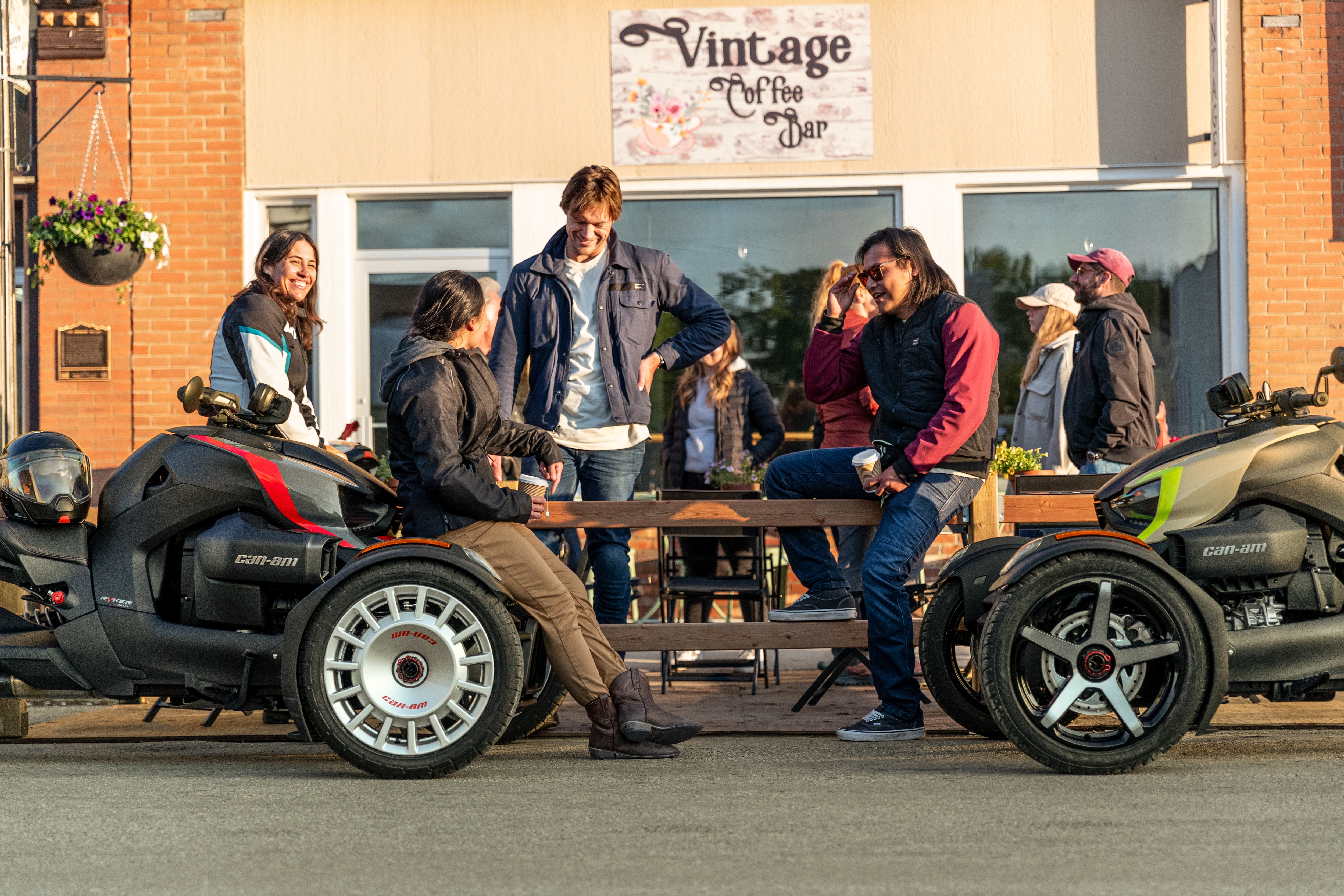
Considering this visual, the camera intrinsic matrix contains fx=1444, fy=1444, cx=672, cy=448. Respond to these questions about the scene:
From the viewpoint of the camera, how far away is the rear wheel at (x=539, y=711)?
566 centimetres

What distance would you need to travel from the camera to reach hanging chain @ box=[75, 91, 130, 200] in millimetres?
10742

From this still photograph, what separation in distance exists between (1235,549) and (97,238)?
7.26m

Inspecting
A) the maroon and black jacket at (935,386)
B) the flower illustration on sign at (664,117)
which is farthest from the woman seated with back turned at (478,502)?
the flower illustration on sign at (664,117)

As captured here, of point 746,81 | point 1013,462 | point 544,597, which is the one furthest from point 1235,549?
point 746,81

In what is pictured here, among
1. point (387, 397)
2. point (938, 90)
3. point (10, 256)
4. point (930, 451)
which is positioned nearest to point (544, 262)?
point (387, 397)

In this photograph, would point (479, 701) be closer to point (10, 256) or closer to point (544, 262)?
point (544, 262)

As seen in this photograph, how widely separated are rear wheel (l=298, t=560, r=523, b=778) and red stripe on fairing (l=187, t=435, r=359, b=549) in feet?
1.30

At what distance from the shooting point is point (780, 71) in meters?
10.2

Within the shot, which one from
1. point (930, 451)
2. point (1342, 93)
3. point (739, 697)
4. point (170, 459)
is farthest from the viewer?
point (1342, 93)

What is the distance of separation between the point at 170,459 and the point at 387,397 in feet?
2.62

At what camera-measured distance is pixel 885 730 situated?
5625 millimetres

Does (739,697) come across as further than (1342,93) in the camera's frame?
No

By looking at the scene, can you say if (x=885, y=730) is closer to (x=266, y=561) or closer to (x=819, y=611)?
(x=819, y=611)

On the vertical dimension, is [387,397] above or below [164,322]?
below
